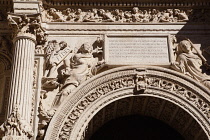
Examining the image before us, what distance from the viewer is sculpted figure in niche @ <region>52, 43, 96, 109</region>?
9.63m

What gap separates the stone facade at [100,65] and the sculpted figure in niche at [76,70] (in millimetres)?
26

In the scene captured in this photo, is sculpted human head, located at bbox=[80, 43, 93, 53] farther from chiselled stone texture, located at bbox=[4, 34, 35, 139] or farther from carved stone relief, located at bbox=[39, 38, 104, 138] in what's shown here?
chiselled stone texture, located at bbox=[4, 34, 35, 139]

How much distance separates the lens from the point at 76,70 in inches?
394

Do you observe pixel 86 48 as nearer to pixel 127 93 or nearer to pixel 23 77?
pixel 127 93

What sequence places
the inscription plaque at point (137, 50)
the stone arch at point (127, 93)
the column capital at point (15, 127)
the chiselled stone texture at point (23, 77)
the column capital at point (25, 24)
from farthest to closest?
the inscription plaque at point (137, 50) < the column capital at point (25, 24) < the stone arch at point (127, 93) < the chiselled stone texture at point (23, 77) < the column capital at point (15, 127)

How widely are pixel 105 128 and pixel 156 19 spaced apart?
3.43 meters

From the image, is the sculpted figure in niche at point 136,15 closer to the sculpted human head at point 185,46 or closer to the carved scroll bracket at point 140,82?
the sculpted human head at point 185,46

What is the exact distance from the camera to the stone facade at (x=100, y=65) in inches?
368

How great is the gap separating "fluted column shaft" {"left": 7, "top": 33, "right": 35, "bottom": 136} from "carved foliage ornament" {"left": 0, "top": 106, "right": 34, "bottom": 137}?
104 millimetres

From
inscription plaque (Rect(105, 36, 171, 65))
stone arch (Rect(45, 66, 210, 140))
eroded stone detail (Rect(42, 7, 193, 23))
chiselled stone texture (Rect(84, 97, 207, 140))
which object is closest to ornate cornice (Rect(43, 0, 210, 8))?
eroded stone detail (Rect(42, 7, 193, 23))

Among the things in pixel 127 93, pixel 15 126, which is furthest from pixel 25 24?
pixel 127 93

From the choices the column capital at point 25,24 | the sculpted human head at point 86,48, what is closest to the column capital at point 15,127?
the column capital at point 25,24

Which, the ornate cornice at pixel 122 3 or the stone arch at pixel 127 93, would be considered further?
the ornate cornice at pixel 122 3

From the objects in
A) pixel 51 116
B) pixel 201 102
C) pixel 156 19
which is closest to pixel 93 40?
pixel 156 19
